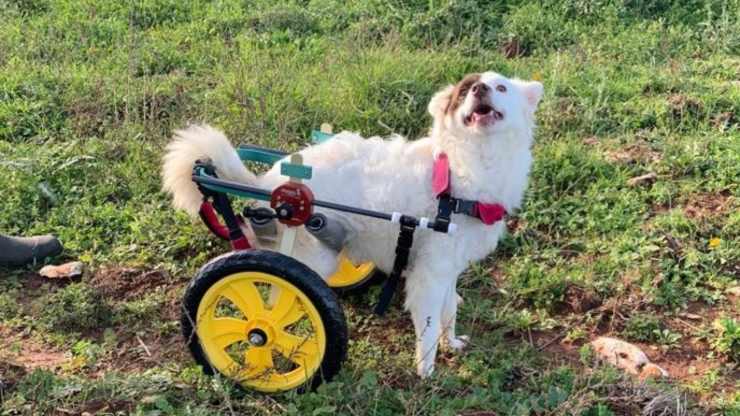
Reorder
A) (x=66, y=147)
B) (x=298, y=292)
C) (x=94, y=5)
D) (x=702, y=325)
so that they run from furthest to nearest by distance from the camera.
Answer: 1. (x=94, y=5)
2. (x=66, y=147)
3. (x=702, y=325)
4. (x=298, y=292)

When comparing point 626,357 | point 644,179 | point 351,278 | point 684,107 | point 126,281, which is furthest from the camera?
point 684,107

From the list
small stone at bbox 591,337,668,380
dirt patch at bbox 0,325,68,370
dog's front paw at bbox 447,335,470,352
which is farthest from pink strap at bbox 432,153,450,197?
dirt patch at bbox 0,325,68,370

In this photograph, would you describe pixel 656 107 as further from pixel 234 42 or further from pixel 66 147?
pixel 66 147

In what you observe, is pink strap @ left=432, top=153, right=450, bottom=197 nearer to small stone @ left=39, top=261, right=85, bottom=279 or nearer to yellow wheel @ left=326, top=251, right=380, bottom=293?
yellow wheel @ left=326, top=251, right=380, bottom=293

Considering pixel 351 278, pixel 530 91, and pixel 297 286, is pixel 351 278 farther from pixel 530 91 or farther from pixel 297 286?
pixel 530 91

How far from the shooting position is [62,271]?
460cm

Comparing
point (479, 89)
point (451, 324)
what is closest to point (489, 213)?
point (479, 89)

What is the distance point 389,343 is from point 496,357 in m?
0.55

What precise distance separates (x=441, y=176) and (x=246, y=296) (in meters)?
0.98

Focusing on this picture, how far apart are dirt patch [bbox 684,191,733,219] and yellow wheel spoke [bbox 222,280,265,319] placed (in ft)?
9.12

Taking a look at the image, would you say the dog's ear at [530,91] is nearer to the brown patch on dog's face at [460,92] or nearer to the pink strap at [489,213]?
the brown patch on dog's face at [460,92]

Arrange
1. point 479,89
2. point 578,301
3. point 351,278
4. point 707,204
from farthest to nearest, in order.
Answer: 1. point 707,204
2. point 351,278
3. point 578,301
4. point 479,89

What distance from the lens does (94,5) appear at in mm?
7934

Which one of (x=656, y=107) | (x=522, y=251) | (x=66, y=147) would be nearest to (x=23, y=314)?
(x=66, y=147)
